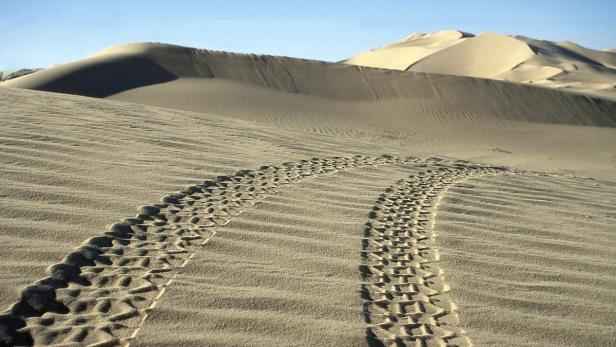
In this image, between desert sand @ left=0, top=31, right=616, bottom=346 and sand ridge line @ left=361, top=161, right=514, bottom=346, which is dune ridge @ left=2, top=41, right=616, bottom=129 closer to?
desert sand @ left=0, top=31, right=616, bottom=346

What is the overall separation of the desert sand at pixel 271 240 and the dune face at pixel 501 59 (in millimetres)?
25856

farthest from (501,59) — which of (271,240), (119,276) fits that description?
(119,276)

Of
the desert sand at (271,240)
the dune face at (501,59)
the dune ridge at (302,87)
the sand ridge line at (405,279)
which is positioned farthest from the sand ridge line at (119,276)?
the dune face at (501,59)

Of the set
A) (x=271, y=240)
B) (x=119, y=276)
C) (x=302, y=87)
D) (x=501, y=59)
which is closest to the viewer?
(x=119, y=276)

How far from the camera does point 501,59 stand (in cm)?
4344

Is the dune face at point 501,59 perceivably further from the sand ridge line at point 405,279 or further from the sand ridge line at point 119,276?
the sand ridge line at point 119,276

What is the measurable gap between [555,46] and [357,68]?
34673mm

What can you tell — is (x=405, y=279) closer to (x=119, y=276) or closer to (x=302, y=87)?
(x=119, y=276)

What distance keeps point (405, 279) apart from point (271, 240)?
→ 853 millimetres

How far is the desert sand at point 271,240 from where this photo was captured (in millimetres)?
2799

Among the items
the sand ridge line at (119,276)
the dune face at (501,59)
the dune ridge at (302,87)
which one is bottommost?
the sand ridge line at (119,276)

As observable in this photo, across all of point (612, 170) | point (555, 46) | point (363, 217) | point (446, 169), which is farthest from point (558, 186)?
point (555, 46)

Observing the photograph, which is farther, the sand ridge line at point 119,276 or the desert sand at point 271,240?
the desert sand at point 271,240

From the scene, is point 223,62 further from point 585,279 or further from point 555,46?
point 555,46
